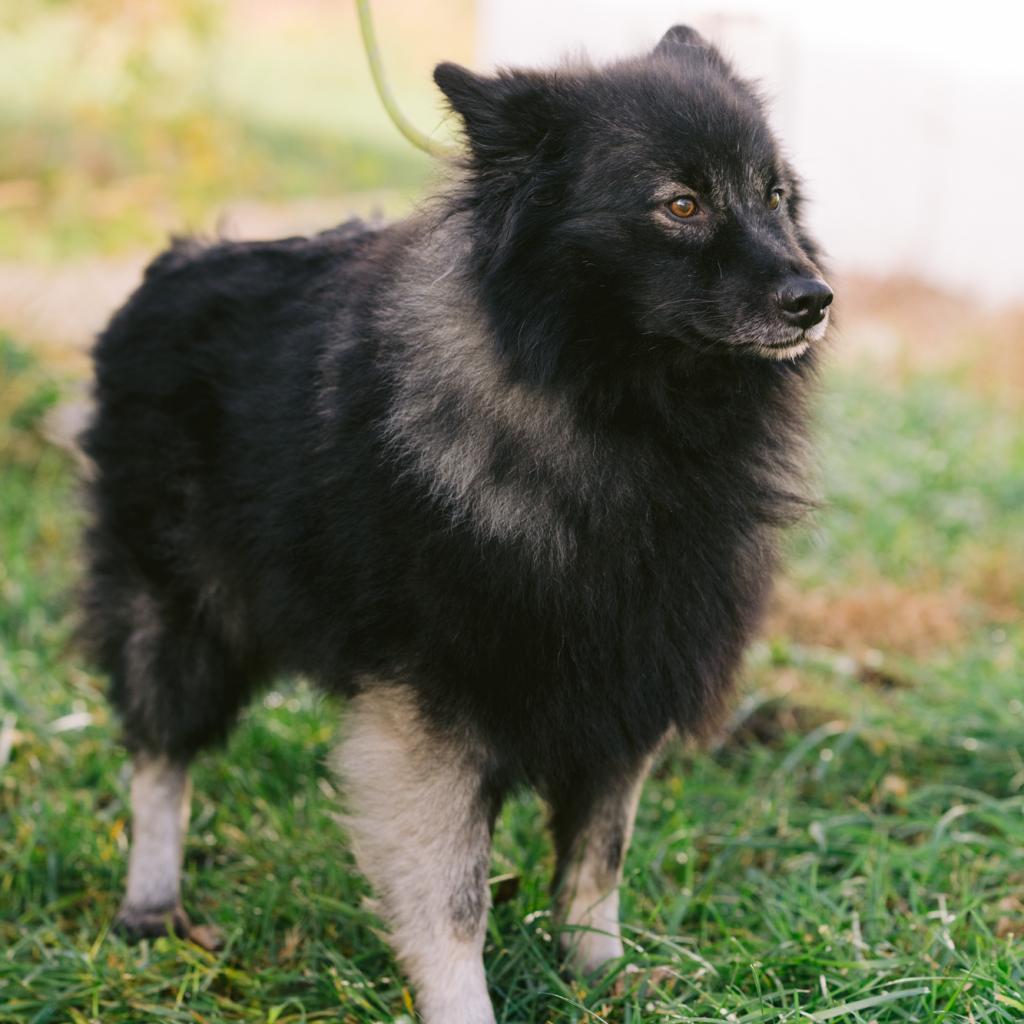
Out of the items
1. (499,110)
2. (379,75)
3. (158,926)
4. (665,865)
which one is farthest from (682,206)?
(158,926)

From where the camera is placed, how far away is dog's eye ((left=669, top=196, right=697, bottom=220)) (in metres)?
2.42

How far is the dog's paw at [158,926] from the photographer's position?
3109mm

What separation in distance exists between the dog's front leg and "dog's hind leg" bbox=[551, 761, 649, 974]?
0.92 feet

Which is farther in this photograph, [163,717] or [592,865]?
[163,717]

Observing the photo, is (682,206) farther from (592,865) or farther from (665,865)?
(665,865)

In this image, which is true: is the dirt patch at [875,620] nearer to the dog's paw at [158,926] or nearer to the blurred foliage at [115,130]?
the blurred foliage at [115,130]

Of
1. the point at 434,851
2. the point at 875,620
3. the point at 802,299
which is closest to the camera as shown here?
the point at 802,299

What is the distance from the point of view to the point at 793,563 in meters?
4.40

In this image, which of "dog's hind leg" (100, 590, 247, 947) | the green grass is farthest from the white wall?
"dog's hind leg" (100, 590, 247, 947)

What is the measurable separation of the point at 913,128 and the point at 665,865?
9.16m

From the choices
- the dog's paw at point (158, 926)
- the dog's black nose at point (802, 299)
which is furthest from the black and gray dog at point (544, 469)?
the dog's paw at point (158, 926)

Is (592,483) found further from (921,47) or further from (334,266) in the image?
(921,47)

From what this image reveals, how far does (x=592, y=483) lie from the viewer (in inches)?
98.8

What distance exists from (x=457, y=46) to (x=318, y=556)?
14246mm
